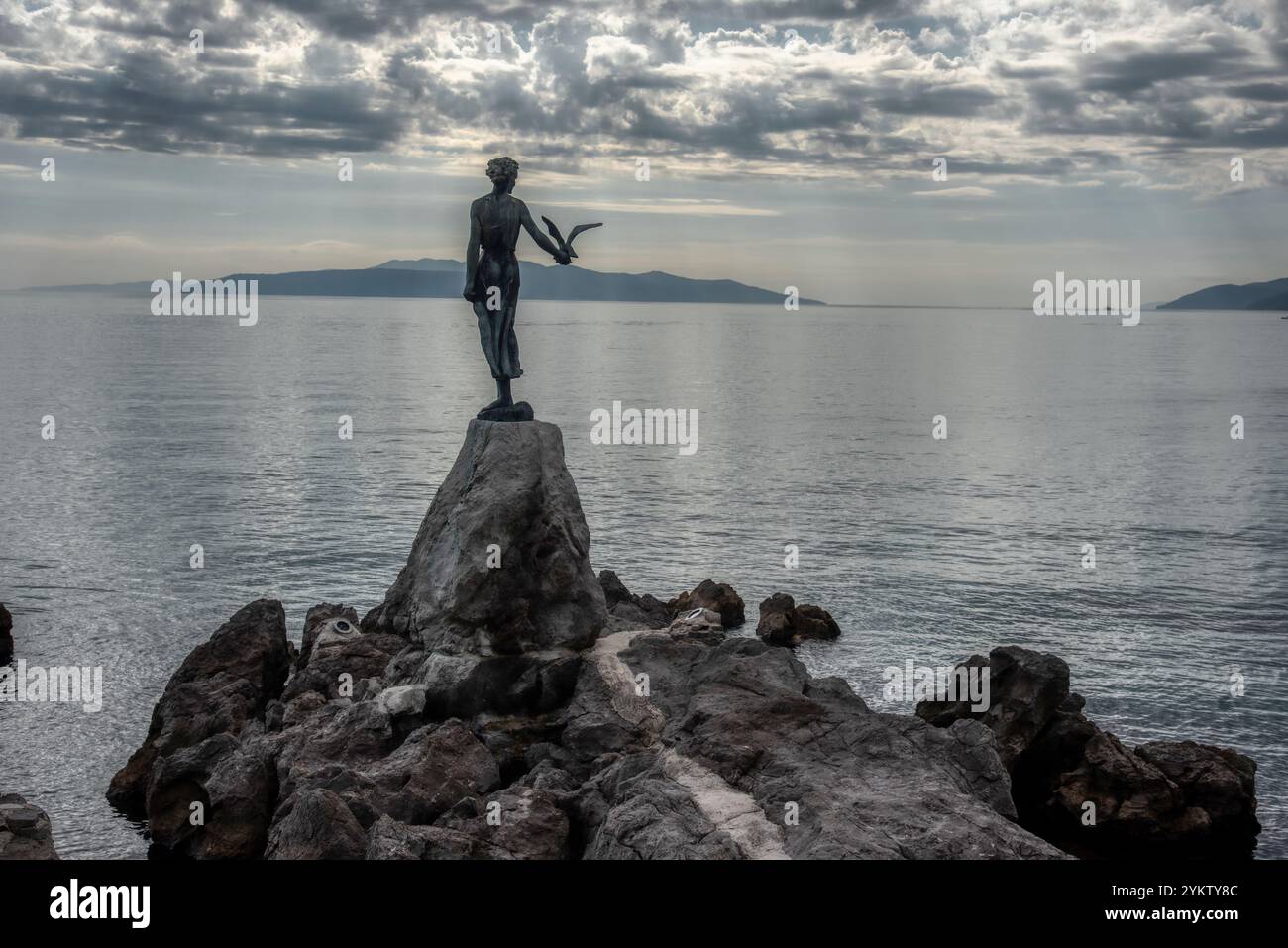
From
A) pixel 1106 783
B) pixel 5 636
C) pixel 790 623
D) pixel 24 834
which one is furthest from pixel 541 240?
pixel 5 636

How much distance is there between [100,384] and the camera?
422ft

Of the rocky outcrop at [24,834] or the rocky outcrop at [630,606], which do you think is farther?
the rocky outcrop at [630,606]

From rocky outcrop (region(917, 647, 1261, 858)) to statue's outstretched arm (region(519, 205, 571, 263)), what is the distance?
1328cm

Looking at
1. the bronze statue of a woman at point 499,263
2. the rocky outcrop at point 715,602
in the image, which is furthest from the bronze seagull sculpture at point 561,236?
the rocky outcrop at point 715,602

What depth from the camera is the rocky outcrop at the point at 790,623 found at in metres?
44.3

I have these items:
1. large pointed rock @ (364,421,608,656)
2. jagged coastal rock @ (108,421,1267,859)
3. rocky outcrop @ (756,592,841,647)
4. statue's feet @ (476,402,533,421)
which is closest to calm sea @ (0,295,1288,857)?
rocky outcrop @ (756,592,841,647)

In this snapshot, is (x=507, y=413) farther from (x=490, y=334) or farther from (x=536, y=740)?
(x=536, y=740)

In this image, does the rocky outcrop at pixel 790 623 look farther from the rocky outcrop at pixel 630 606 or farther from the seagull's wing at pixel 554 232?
the seagull's wing at pixel 554 232

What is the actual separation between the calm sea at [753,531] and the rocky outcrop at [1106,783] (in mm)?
1211

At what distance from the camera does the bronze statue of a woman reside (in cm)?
2709

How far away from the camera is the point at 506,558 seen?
26.8m

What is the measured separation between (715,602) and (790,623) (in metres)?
2.80

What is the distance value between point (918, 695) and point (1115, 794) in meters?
9.81
